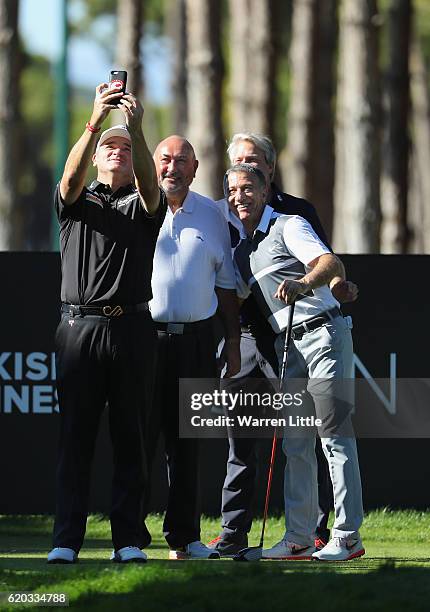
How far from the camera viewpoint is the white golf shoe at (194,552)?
8.93 m

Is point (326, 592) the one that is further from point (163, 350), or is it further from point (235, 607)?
point (163, 350)

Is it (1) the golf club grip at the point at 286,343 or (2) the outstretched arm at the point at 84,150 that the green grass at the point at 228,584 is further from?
(2) the outstretched arm at the point at 84,150

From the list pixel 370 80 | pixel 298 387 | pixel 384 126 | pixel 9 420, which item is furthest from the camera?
pixel 384 126

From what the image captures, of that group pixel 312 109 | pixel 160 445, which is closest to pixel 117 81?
pixel 160 445

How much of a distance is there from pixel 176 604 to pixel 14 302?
4768 millimetres

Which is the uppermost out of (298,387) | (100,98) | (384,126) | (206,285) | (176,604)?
(384,126)

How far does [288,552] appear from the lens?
346 inches

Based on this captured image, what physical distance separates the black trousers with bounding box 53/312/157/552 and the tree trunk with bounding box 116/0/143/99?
13744 mm

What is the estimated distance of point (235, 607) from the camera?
6797 millimetres

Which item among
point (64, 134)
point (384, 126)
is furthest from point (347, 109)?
point (64, 134)

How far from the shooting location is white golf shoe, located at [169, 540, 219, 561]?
8.93m

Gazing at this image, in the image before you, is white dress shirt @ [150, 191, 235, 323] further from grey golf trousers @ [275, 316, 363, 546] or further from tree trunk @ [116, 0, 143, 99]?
tree trunk @ [116, 0, 143, 99]

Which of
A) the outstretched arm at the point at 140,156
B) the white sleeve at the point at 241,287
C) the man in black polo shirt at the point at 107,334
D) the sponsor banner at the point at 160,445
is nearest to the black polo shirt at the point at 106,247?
the man in black polo shirt at the point at 107,334

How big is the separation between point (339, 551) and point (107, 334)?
1.79 metres
